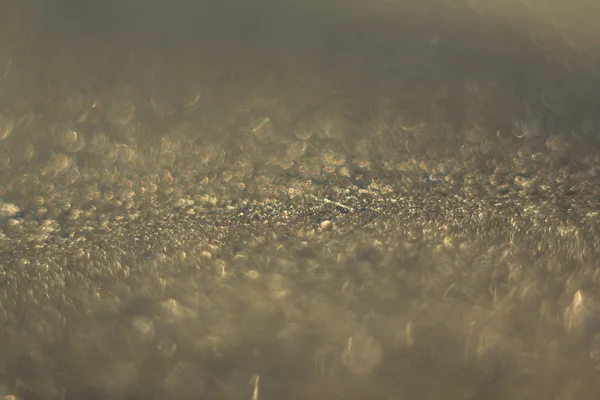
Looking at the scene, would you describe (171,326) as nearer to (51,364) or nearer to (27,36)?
(51,364)

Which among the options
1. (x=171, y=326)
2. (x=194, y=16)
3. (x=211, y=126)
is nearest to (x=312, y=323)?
(x=171, y=326)

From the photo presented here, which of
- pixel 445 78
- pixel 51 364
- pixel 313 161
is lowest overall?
pixel 51 364

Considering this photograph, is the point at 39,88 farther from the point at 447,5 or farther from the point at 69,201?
the point at 447,5

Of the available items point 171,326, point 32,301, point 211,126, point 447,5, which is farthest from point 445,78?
point 32,301

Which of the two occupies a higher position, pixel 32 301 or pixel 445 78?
pixel 445 78

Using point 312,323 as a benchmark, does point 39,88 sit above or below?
above

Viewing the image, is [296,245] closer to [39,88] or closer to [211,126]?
[211,126]

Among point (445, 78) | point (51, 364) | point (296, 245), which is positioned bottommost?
point (51, 364)
